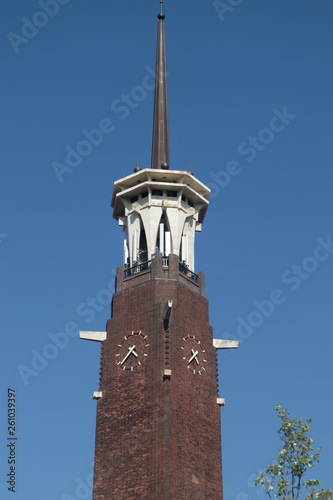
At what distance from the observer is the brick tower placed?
52.2 meters

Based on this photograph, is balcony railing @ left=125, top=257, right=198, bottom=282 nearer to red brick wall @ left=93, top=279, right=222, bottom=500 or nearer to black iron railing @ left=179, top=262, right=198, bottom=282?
black iron railing @ left=179, top=262, right=198, bottom=282

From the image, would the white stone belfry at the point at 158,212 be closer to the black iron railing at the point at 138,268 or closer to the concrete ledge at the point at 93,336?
the black iron railing at the point at 138,268

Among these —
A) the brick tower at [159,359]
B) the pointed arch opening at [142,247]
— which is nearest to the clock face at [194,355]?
the brick tower at [159,359]

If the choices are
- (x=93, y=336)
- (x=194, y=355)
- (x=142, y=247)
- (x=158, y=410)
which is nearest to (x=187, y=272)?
(x=142, y=247)

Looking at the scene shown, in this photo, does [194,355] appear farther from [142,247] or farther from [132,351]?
[142,247]

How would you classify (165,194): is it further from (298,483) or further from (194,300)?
(298,483)

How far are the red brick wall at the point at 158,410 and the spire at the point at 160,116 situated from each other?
10440 millimetres

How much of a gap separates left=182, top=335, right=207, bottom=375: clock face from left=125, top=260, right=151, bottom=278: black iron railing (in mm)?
5926

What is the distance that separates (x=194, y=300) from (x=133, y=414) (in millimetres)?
9012

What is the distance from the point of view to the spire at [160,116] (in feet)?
211

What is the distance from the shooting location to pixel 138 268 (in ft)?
198

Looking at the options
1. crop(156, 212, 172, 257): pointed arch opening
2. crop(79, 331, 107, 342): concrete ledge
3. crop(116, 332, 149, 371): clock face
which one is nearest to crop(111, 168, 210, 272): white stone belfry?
crop(156, 212, 172, 257): pointed arch opening

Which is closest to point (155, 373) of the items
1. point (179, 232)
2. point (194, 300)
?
point (194, 300)

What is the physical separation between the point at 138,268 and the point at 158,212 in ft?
13.6
